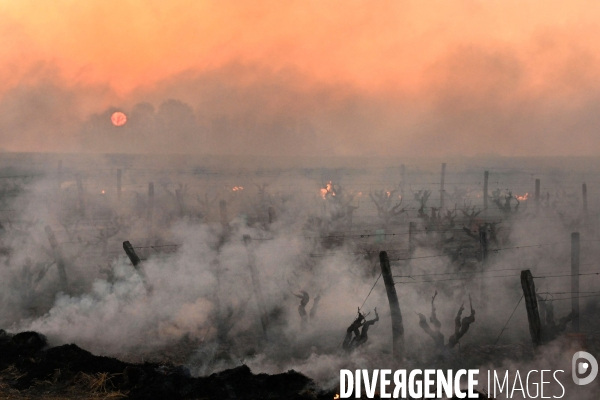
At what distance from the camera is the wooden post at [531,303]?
371 inches

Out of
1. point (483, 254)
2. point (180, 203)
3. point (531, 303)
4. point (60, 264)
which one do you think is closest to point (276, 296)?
point (483, 254)

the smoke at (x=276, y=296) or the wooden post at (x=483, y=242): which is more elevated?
the wooden post at (x=483, y=242)

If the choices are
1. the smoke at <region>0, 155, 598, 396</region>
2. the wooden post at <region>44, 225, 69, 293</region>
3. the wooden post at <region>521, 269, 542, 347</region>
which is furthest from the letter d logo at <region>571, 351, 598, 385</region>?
the wooden post at <region>44, 225, 69, 293</region>

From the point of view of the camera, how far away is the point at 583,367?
9438mm

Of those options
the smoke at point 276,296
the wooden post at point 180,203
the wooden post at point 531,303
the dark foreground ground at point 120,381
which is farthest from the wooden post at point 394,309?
the wooden post at point 180,203

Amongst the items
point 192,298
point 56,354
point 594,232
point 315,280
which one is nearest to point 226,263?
point 192,298

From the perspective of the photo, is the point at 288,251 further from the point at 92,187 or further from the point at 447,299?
the point at 92,187

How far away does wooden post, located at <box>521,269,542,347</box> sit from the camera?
30.9 ft

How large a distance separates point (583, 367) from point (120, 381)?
305 inches

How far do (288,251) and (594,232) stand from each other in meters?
11.2

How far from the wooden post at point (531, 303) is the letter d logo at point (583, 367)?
0.65 metres

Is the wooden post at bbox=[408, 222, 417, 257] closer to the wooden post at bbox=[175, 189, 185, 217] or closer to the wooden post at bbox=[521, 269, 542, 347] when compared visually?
the wooden post at bbox=[521, 269, 542, 347]

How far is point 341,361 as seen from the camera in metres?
9.73

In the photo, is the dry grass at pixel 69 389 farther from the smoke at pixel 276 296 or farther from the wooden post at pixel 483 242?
the wooden post at pixel 483 242
